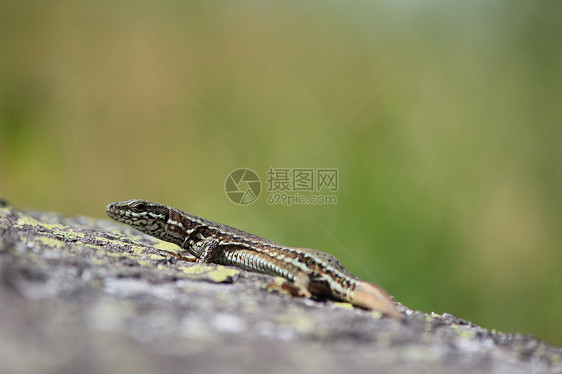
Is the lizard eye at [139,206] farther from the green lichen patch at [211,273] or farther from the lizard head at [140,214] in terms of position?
the green lichen patch at [211,273]

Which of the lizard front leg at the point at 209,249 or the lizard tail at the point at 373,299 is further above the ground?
the lizard front leg at the point at 209,249

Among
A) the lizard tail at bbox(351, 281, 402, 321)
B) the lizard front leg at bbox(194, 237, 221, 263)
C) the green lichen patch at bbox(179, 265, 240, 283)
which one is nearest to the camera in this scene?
the lizard tail at bbox(351, 281, 402, 321)

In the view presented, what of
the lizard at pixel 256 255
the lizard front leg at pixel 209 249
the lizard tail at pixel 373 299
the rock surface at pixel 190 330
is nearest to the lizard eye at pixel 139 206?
the lizard at pixel 256 255

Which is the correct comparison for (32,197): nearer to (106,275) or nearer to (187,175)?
(187,175)

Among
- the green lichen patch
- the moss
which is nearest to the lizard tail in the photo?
the green lichen patch

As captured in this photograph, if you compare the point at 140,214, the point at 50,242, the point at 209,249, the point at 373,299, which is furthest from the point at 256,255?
the point at 50,242

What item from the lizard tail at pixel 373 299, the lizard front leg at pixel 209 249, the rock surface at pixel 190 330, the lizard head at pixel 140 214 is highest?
the lizard head at pixel 140 214

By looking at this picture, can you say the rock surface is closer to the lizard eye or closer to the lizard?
the lizard

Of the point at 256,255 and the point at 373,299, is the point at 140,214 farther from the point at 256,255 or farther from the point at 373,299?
the point at 373,299
